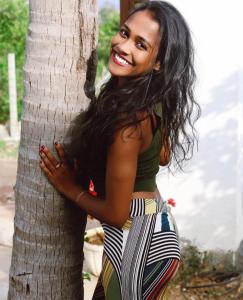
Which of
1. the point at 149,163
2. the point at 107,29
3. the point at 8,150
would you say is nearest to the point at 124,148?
the point at 149,163

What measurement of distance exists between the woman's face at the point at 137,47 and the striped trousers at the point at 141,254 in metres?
0.52

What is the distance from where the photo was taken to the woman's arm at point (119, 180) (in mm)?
2021

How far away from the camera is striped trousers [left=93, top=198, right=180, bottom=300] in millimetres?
2209

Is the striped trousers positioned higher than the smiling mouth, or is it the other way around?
the smiling mouth

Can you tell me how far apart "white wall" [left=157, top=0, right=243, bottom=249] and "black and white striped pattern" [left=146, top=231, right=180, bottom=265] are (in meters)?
2.72

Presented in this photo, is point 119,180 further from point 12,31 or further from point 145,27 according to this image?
point 12,31

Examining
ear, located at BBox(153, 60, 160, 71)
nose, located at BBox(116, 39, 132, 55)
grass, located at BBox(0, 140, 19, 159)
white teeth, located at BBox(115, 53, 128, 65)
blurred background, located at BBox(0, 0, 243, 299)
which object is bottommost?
grass, located at BBox(0, 140, 19, 159)

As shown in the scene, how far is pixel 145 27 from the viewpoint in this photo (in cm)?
208

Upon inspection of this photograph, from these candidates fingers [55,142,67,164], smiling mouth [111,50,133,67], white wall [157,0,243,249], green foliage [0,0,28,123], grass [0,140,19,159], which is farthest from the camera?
green foliage [0,0,28,123]

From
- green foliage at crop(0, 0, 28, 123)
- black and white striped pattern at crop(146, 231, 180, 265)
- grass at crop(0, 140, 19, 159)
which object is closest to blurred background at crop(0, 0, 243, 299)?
black and white striped pattern at crop(146, 231, 180, 265)

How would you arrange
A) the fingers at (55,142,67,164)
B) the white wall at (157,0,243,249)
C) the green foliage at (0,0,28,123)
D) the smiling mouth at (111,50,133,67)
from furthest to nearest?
the green foliage at (0,0,28,123) < the white wall at (157,0,243,249) < the fingers at (55,142,67,164) < the smiling mouth at (111,50,133,67)

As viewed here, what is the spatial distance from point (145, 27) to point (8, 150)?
842 cm

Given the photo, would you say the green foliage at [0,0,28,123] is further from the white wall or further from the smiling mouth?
the smiling mouth

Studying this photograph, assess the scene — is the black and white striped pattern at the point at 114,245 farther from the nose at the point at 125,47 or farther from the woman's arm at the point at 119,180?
the nose at the point at 125,47
